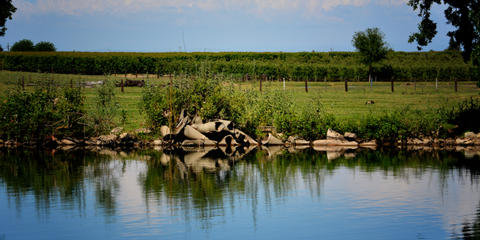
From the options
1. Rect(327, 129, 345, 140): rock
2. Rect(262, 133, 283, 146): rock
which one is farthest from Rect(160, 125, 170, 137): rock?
Rect(327, 129, 345, 140): rock

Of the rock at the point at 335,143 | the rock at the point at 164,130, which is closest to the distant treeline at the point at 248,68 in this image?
the rock at the point at 335,143

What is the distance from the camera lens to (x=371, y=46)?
105 meters

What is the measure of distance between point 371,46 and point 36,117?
8237 centimetres

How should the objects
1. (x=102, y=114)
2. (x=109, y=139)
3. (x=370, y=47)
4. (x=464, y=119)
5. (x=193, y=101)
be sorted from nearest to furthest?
1. (x=464, y=119)
2. (x=109, y=139)
3. (x=193, y=101)
4. (x=102, y=114)
5. (x=370, y=47)

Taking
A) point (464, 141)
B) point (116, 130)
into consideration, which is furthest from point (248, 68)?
point (464, 141)

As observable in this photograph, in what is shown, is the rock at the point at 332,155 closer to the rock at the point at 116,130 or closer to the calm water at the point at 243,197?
the calm water at the point at 243,197

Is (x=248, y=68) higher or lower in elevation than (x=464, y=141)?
higher

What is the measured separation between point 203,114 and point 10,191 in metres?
15.6

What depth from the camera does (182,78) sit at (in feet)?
114

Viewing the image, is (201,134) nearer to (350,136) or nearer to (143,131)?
(143,131)

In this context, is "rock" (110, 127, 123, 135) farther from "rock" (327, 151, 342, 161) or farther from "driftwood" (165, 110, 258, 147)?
"rock" (327, 151, 342, 161)

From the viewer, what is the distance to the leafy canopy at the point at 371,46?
10419cm

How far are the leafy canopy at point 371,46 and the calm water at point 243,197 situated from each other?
7890 centimetres


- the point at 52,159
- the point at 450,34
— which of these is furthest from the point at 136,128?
the point at 450,34
